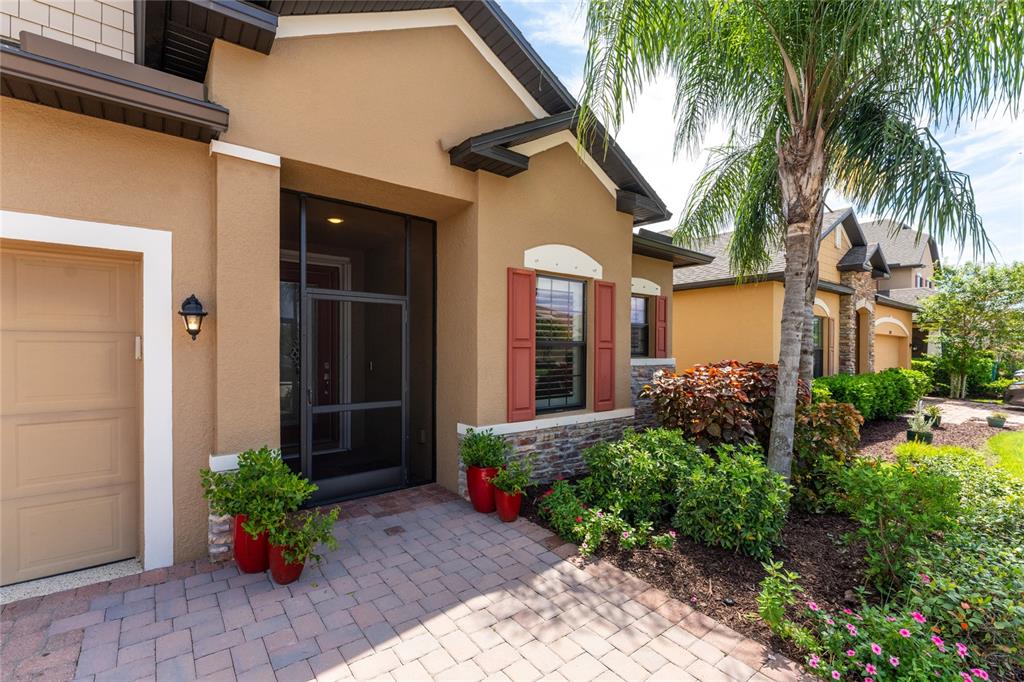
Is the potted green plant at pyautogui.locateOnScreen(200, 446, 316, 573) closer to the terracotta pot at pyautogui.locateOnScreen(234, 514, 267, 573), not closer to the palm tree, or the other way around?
the terracotta pot at pyautogui.locateOnScreen(234, 514, 267, 573)

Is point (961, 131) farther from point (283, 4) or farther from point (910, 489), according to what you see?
point (283, 4)

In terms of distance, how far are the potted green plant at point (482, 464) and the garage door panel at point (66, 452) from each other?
3233 mm

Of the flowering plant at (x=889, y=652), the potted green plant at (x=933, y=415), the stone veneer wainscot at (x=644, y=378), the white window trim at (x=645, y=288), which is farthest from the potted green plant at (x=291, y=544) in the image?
the potted green plant at (x=933, y=415)

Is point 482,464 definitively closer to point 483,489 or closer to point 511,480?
point 483,489

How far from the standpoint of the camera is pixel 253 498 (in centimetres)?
363

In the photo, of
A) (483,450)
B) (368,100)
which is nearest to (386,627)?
(483,450)

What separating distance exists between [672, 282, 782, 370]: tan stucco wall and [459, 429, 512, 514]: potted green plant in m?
8.77

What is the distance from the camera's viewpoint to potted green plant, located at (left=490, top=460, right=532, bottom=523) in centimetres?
496

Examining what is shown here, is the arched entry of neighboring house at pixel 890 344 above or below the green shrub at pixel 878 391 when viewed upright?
above

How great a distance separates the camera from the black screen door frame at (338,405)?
496 centimetres

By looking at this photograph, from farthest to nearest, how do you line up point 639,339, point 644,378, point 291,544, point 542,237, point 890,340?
point 890,340 < point 639,339 < point 644,378 < point 542,237 < point 291,544

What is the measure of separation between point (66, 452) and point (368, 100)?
4.35 m

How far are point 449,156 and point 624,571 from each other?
488 cm

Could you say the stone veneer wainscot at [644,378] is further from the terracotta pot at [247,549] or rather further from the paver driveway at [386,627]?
the terracotta pot at [247,549]
